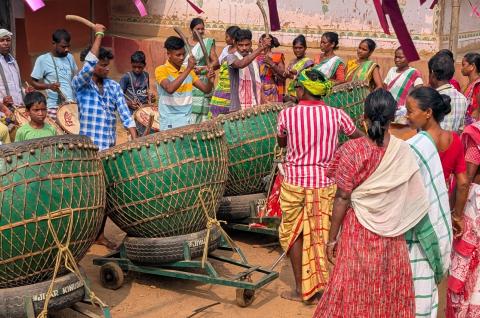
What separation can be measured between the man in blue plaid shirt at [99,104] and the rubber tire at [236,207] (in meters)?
1.04

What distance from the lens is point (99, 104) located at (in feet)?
21.4

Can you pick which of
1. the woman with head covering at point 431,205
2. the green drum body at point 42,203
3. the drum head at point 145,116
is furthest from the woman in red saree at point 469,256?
the drum head at point 145,116

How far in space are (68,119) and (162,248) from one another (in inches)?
96.3

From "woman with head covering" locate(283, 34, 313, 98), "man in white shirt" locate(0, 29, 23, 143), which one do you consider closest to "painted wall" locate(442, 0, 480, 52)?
"woman with head covering" locate(283, 34, 313, 98)

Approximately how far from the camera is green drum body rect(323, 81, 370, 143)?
7.54 m

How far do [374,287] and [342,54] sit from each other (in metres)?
7.98

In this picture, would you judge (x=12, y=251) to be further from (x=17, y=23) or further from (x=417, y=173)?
(x=17, y=23)

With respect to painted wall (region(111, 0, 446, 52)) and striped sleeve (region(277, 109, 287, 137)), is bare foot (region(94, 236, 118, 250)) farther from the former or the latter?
painted wall (region(111, 0, 446, 52))

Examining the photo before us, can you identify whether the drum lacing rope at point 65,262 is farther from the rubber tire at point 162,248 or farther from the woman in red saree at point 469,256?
the woman in red saree at point 469,256

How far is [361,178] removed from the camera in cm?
420

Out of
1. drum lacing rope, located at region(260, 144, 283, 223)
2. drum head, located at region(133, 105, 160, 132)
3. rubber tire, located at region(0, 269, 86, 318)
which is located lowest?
rubber tire, located at region(0, 269, 86, 318)

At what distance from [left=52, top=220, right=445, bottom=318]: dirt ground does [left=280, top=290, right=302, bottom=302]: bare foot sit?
0.04 meters

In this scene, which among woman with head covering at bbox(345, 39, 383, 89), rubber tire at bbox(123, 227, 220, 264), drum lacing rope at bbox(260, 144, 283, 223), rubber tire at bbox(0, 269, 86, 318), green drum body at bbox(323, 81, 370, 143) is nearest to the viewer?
rubber tire at bbox(0, 269, 86, 318)

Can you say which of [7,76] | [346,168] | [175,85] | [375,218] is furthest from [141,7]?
[375,218]
